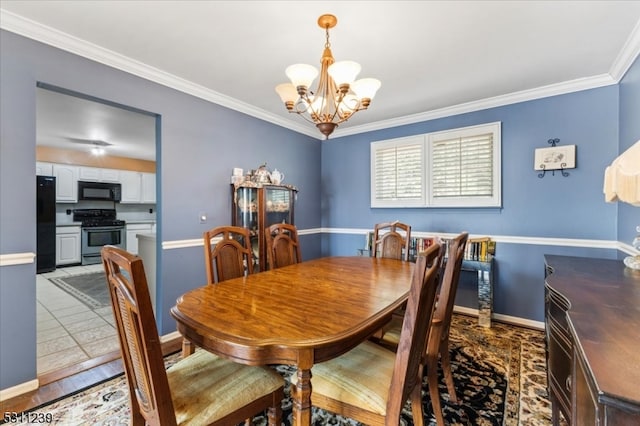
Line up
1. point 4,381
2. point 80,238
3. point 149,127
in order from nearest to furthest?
point 4,381, point 149,127, point 80,238

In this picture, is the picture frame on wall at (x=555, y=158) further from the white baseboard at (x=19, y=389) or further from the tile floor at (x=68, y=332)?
the white baseboard at (x=19, y=389)

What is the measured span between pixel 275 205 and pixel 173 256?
130cm

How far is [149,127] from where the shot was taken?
4.25 meters

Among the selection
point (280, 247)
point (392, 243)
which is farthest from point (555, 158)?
point (280, 247)

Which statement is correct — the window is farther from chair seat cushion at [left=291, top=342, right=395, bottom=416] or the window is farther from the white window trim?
chair seat cushion at [left=291, top=342, right=395, bottom=416]

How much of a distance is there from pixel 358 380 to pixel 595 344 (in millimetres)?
830

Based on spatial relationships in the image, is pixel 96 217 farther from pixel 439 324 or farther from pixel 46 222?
pixel 439 324

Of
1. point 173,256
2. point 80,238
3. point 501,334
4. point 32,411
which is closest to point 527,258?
point 501,334

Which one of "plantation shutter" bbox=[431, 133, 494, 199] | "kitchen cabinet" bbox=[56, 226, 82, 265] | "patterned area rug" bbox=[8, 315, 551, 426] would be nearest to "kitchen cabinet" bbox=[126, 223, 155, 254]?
"kitchen cabinet" bbox=[56, 226, 82, 265]

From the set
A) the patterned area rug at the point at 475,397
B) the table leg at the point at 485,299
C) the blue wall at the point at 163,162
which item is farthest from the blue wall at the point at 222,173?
the patterned area rug at the point at 475,397

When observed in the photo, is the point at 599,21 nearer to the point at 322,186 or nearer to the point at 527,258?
the point at 527,258

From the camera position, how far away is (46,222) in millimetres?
5359

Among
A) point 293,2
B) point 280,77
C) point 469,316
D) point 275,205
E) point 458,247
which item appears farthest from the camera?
point 275,205

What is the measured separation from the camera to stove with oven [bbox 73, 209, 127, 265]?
618 cm
